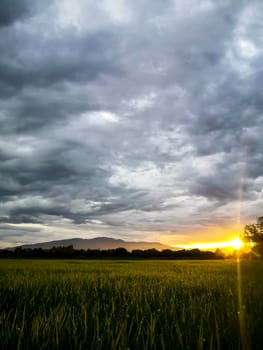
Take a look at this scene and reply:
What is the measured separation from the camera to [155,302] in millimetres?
4125

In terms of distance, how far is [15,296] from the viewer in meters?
4.86

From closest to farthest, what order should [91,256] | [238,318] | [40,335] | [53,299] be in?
[40,335], [238,318], [53,299], [91,256]

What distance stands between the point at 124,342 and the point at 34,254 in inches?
2751

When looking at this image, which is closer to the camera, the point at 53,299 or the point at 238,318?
the point at 238,318

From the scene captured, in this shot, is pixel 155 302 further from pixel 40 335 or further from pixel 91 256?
pixel 91 256

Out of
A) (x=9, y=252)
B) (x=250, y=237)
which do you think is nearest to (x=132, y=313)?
(x=9, y=252)

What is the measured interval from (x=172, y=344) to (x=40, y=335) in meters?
1.00

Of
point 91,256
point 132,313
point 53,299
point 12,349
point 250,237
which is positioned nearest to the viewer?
point 12,349

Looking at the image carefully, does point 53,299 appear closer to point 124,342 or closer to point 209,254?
point 124,342

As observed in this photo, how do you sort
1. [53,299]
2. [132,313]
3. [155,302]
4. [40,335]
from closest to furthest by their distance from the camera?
[40,335], [132,313], [155,302], [53,299]

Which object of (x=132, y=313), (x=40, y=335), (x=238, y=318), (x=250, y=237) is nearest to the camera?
(x=40, y=335)

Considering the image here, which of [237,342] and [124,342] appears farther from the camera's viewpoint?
[237,342]

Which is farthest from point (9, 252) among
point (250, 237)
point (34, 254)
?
point (250, 237)

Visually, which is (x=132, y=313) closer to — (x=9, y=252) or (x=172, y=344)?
(x=172, y=344)
